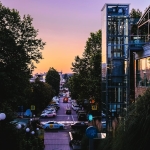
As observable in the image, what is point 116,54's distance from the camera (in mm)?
25000

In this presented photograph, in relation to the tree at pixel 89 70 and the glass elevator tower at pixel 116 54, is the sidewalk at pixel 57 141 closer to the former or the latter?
the glass elevator tower at pixel 116 54

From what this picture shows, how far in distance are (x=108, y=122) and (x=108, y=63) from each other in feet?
14.0

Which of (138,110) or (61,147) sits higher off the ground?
(138,110)

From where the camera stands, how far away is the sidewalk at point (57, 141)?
986 inches

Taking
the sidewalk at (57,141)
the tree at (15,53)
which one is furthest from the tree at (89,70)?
the tree at (15,53)

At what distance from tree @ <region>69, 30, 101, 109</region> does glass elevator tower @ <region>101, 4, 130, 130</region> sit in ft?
45.8

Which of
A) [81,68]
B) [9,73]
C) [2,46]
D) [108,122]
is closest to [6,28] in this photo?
[2,46]

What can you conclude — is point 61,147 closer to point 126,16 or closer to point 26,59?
point 26,59

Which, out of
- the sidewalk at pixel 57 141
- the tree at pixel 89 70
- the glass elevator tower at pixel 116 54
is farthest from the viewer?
the tree at pixel 89 70

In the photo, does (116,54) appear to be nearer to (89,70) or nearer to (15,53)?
(15,53)

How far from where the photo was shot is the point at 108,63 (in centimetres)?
2494

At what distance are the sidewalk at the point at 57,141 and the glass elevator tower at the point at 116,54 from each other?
13.9ft

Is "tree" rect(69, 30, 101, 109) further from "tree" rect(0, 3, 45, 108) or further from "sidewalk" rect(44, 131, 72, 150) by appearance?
"tree" rect(0, 3, 45, 108)

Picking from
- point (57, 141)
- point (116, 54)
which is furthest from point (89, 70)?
point (116, 54)
